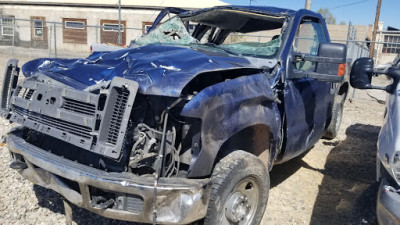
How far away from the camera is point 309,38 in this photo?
481cm

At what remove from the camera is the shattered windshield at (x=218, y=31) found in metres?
4.08

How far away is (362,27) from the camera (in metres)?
27.6

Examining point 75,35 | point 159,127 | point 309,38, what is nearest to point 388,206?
point 159,127

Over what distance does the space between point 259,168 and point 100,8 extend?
22.6 metres

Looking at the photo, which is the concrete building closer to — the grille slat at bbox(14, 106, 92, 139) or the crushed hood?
the crushed hood

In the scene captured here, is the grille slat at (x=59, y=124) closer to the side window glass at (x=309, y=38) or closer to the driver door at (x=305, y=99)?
the driver door at (x=305, y=99)

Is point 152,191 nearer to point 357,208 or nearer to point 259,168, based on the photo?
point 259,168

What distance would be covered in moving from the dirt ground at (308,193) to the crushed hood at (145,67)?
4.44 ft

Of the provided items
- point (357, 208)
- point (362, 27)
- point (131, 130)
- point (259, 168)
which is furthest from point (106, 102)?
point (362, 27)

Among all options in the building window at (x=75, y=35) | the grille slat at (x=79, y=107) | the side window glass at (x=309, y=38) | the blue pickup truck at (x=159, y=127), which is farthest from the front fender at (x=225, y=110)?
the building window at (x=75, y=35)

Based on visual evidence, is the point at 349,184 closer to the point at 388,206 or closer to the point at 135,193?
the point at 388,206

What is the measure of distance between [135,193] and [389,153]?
1.82 meters

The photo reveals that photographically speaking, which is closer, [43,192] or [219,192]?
[219,192]

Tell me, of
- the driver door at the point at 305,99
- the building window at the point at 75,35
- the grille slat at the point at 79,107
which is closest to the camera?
the grille slat at the point at 79,107
